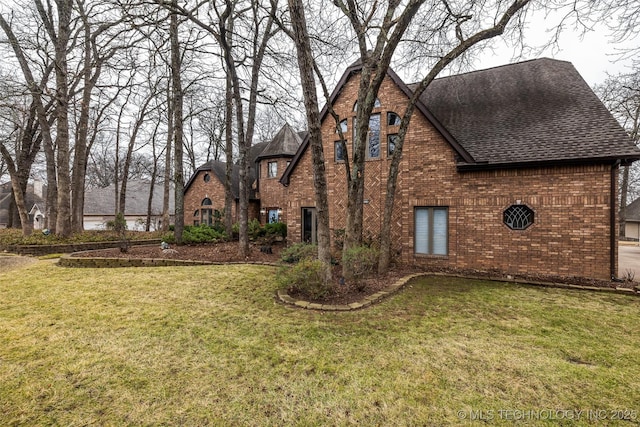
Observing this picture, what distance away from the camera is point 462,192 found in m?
8.89

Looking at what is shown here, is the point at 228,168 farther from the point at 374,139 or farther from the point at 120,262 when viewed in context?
the point at 374,139

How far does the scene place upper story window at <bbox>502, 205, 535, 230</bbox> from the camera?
8172mm

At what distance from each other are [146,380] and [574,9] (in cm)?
1165

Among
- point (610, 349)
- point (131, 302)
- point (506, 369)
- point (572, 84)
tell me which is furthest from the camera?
point (572, 84)

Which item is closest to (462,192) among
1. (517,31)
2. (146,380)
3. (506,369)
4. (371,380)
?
(517,31)

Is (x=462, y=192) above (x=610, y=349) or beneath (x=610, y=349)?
above

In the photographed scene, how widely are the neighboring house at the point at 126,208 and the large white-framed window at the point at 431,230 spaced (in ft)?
83.8

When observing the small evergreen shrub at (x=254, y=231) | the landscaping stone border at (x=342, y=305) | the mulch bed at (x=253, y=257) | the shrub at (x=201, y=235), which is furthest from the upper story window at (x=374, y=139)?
the shrub at (x=201, y=235)

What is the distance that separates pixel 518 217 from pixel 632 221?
33036 millimetres

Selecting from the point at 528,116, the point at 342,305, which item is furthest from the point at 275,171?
the point at 342,305

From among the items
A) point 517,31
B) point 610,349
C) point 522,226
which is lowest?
point 610,349

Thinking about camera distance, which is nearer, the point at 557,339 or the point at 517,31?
the point at 557,339

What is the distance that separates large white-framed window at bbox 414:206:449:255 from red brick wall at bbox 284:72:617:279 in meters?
0.19

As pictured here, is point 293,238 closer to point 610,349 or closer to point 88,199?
point 610,349
